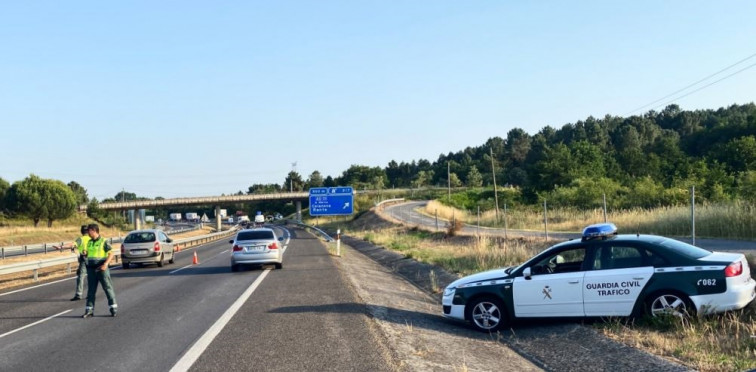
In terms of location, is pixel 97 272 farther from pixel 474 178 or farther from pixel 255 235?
pixel 474 178

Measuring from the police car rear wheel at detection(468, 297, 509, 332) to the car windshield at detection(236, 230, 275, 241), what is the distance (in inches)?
507

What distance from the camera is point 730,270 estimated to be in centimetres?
966

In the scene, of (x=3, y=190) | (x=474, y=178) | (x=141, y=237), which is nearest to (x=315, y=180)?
(x=474, y=178)

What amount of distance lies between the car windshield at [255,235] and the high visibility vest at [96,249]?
9.91m

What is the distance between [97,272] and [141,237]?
573 inches

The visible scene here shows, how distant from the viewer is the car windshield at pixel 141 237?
26.3 m

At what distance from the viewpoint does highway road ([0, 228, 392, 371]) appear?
8234mm

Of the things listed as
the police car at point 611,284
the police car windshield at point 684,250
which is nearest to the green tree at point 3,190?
the police car at point 611,284

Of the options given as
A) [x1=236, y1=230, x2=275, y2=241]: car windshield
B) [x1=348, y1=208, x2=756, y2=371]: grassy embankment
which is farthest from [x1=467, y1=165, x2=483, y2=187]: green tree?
[x1=348, y1=208, x2=756, y2=371]: grassy embankment

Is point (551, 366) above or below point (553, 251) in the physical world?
below

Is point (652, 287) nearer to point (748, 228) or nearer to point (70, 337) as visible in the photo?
point (70, 337)

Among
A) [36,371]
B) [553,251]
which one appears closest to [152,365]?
[36,371]

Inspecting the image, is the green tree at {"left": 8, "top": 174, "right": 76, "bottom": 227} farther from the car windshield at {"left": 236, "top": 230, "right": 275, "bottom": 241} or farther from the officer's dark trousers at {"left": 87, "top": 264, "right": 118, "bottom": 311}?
the officer's dark trousers at {"left": 87, "top": 264, "right": 118, "bottom": 311}

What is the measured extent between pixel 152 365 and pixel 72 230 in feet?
248
